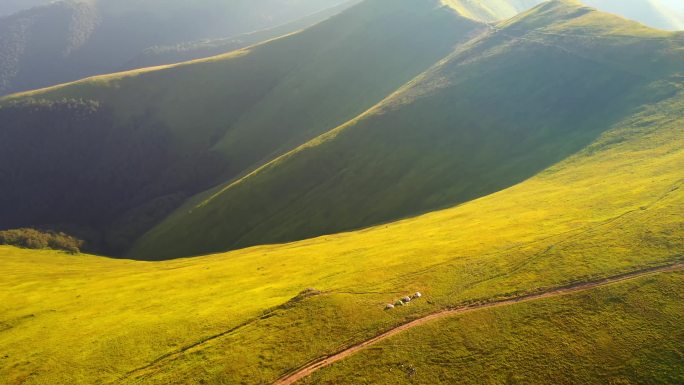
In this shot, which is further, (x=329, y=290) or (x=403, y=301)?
(x=329, y=290)

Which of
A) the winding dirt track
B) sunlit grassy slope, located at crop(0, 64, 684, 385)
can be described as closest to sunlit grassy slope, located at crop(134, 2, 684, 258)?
sunlit grassy slope, located at crop(0, 64, 684, 385)

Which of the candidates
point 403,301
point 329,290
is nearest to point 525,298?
point 403,301

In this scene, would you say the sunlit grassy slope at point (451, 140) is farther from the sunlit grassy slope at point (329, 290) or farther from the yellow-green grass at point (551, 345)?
the yellow-green grass at point (551, 345)

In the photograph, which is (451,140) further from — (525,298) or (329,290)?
(525,298)

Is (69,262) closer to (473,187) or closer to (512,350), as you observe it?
(473,187)

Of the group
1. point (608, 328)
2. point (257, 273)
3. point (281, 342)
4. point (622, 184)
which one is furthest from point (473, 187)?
point (281, 342)

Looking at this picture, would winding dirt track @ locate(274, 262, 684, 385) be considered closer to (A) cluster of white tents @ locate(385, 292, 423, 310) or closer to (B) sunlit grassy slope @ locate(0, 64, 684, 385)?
(B) sunlit grassy slope @ locate(0, 64, 684, 385)
